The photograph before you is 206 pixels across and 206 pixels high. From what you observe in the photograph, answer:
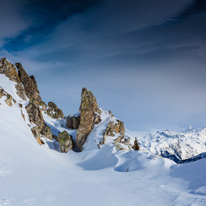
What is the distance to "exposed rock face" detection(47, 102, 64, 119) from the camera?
93625mm

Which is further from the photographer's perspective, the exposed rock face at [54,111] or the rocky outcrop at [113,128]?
the exposed rock face at [54,111]

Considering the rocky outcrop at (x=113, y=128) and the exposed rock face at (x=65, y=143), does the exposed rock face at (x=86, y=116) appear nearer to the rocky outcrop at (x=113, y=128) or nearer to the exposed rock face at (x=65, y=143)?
the exposed rock face at (x=65, y=143)

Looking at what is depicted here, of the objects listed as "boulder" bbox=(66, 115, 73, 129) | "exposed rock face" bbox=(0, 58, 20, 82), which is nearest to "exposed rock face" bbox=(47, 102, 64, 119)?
"boulder" bbox=(66, 115, 73, 129)

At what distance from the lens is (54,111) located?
98625 mm

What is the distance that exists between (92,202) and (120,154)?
2500 centimetres

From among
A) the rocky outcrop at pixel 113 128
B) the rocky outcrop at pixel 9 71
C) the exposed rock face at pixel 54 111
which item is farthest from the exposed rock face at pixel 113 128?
the exposed rock face at pixel 54 111

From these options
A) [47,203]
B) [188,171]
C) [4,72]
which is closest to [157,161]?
[188,171]

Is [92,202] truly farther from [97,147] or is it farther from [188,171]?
[97,147]

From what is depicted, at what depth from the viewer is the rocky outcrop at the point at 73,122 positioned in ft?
229

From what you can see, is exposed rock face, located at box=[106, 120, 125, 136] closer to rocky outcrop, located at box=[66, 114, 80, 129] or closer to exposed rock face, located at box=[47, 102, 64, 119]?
rocky outcrop, located at box=[66, 114, 80, 129]

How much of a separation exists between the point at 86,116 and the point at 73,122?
1436 centimetres

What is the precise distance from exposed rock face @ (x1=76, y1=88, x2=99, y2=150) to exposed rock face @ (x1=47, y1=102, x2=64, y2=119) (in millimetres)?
35871

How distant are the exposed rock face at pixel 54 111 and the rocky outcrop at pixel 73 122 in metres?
23.1

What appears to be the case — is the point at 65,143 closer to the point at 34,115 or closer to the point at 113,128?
the point at 34,115
